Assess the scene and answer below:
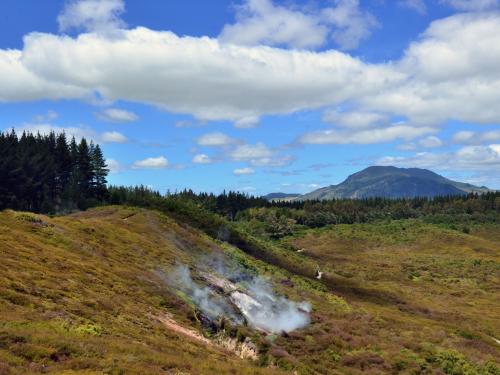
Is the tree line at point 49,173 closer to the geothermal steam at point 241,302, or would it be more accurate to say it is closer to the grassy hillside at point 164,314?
the grassy hillside at point 164,314

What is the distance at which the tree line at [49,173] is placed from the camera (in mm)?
106188

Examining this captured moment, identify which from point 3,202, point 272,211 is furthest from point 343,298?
point 272,211

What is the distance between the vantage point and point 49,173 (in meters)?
116

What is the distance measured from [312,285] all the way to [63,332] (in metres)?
52.6

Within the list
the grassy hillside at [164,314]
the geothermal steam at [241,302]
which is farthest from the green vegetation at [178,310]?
the geothermal steam at [241,302]

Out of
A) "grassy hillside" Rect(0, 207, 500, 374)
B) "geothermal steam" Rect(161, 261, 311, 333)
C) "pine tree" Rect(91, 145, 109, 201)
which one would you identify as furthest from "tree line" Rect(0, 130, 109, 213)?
"geothermal steam" Rect(161, 261, 311, 333)

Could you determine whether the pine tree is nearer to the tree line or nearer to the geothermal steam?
the tree line

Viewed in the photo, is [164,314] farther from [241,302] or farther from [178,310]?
[241,302]

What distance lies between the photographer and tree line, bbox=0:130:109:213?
10619 centimetres

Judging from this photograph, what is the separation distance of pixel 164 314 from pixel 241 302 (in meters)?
13.9

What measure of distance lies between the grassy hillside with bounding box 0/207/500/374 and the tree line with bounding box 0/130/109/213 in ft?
147

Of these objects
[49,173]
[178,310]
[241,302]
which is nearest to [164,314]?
[178,310]

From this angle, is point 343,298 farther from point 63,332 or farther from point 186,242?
→ point 63,332

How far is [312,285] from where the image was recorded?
232 ft
